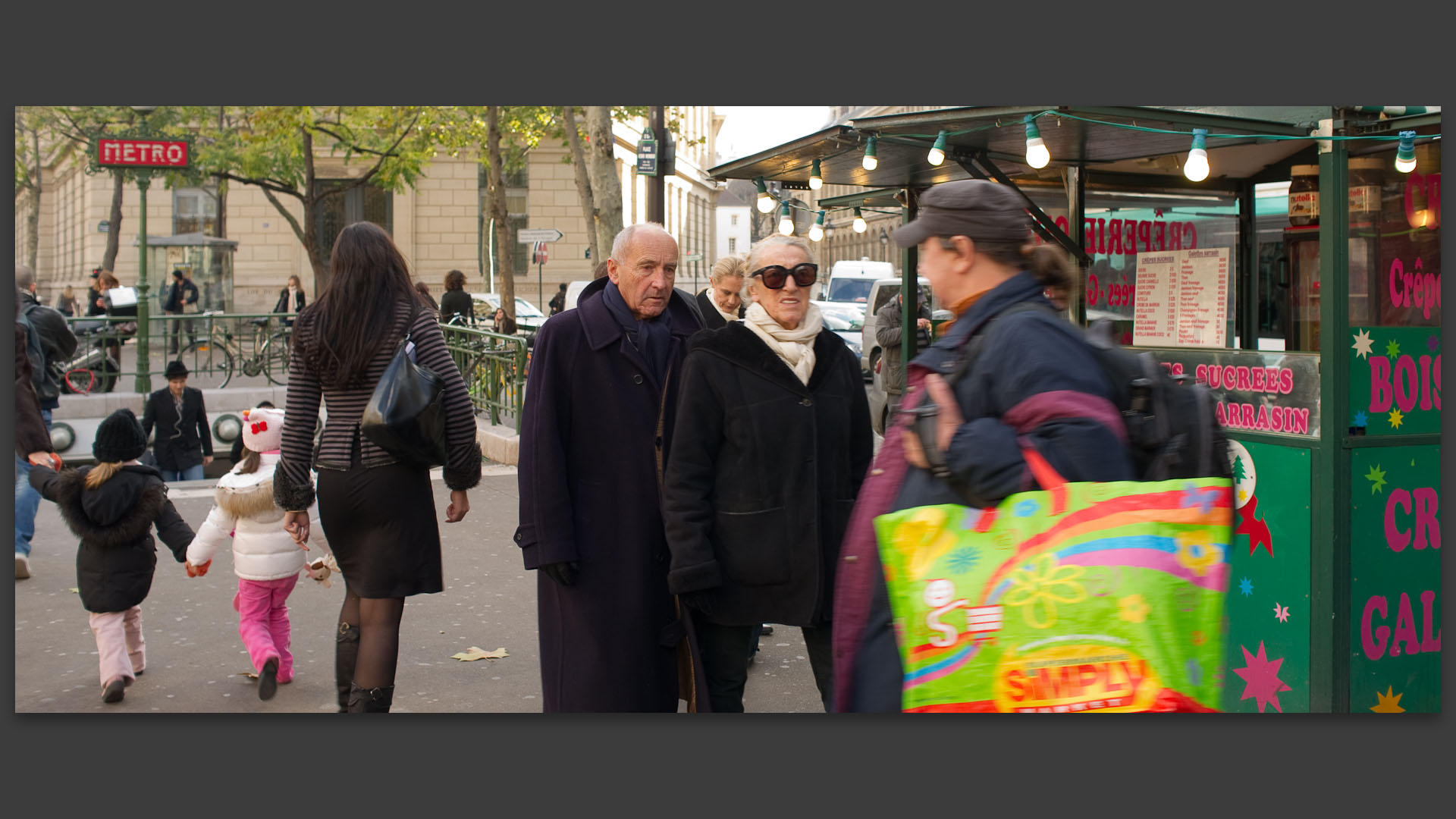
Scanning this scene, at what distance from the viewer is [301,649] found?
591cm

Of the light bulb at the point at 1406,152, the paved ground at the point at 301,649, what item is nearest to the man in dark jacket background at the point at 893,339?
the paved ground at the point at 301,649

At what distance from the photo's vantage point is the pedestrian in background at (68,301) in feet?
49.8

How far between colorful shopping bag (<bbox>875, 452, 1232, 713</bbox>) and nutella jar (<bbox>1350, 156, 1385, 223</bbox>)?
2725mm

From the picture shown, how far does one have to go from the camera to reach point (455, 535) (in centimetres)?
835

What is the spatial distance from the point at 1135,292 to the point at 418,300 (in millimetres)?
3736

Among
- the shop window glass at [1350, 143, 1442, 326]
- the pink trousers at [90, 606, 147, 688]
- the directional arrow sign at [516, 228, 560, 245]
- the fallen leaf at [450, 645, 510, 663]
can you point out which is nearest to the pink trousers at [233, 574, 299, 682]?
the pink trousers at [90, 606, 147, 688]

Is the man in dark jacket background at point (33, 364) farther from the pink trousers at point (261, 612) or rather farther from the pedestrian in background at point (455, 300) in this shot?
the pedestrian in background at point (455, 300)

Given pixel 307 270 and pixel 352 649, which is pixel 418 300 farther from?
pixel 307 270

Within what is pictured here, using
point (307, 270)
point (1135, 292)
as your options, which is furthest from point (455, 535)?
point (307, 270)

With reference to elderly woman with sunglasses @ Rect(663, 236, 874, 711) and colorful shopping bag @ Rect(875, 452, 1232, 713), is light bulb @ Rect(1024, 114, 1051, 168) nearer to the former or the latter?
elderly woman with sunglasses @ Rect(663, 236, 874, 711)

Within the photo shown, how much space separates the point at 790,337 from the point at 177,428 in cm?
730

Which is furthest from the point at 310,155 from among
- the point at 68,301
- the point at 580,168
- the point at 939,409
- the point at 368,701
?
the point at 939,409

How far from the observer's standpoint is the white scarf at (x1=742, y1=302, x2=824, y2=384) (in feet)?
13.0

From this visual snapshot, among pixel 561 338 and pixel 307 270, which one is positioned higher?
pixel 307 270
